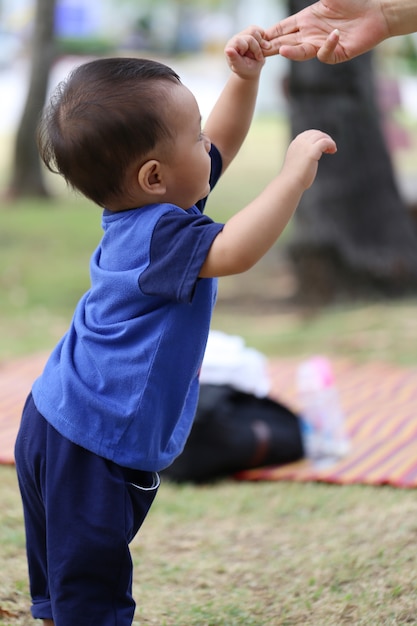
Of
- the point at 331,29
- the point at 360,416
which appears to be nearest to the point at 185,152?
the point at 331,29

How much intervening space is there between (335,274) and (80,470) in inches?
224

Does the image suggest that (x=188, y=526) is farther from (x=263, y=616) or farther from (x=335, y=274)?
(x=335, y=274)

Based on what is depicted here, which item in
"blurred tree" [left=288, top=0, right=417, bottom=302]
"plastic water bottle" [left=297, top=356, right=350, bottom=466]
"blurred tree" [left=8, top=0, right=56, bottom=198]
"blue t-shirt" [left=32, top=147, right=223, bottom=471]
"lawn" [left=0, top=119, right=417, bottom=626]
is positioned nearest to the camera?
"blue t-shirt" [left=32, top=147, right=223, bottom=471]

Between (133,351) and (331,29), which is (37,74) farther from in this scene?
(133,351)

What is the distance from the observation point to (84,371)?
1972 mm

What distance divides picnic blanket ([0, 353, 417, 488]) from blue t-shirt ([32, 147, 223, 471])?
184 cm

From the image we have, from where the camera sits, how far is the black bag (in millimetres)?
3760

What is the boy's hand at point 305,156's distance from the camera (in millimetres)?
1815

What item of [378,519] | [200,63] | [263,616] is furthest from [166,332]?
[200,63]

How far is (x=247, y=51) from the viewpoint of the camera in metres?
2.21

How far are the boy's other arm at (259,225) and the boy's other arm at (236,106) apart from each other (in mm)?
497

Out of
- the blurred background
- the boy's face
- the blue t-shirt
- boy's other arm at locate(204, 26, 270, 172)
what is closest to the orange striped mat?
the blurred background

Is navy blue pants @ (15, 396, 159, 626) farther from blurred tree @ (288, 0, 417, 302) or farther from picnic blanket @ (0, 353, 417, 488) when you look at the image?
blurred tree @ (288, 0, 417, 302)

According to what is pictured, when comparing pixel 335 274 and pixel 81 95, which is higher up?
pixel 81 95
